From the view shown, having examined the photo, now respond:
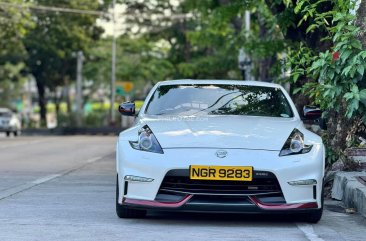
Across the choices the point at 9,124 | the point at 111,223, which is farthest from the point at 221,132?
the point at 9,124

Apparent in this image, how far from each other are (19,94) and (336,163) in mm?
91599

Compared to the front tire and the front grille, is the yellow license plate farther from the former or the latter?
the front tire

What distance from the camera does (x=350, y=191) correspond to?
10125 millimetres

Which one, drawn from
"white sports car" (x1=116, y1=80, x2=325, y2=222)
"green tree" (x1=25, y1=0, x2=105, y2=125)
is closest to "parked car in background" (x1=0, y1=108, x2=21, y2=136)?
"green tree" (x1=25, y1=0, x2=105, y2=125)

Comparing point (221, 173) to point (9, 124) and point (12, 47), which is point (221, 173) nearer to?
point (12, 47)

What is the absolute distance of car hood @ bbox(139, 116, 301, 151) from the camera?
8320 millimetres

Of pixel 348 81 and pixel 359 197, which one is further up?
pixel 348 81

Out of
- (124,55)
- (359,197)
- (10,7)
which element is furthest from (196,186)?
(124,55)

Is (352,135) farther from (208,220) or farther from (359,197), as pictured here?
(208,220)

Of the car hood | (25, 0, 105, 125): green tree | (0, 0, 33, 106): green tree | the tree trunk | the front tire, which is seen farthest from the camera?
the tree trunk

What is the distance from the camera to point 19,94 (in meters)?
101

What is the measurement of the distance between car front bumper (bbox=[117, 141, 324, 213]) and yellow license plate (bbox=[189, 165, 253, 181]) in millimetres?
38

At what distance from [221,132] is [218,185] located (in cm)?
59

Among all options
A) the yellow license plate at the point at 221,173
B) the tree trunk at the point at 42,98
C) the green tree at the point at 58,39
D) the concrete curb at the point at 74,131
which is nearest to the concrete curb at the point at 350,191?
the yellow license plate at the point at 221,173
